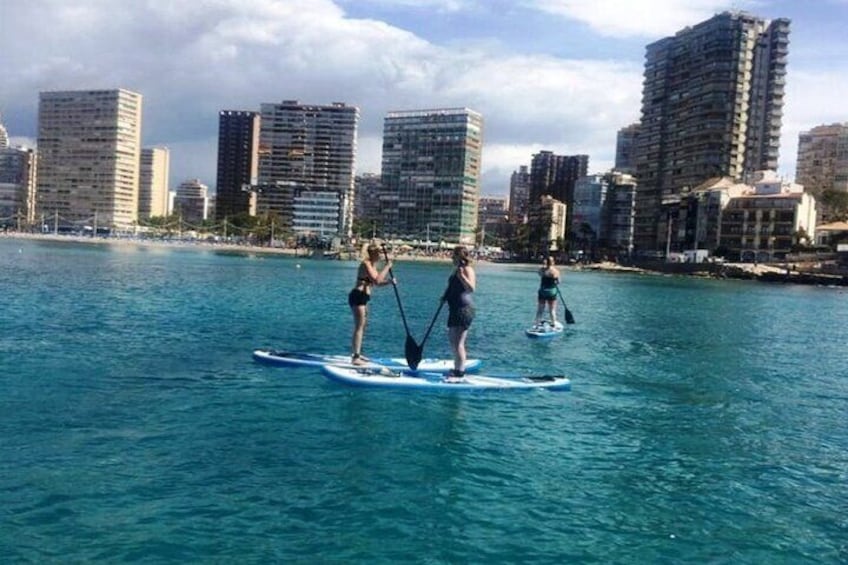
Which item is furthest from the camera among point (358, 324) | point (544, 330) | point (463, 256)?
point (544, 330)

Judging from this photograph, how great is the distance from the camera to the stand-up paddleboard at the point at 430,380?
59.5 ft

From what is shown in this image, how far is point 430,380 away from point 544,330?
47.8 ft

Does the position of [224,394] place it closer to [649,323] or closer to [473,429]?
[473,429]

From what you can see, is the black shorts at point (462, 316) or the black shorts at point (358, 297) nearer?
the black shorts at point (462, 316)

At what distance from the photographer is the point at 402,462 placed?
12.3 meters

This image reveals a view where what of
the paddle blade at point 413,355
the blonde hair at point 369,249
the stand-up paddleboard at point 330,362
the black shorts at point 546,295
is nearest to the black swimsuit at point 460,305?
the paddle blade at point 413,355

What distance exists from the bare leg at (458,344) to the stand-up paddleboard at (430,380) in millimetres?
321

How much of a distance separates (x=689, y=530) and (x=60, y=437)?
999 centimetres

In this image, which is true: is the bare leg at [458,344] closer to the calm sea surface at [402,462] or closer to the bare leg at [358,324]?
the calm sea surface at [402,462]

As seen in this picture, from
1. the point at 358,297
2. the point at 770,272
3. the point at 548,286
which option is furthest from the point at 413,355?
the point at 770,272

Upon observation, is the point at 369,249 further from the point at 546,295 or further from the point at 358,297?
the point at 546,295

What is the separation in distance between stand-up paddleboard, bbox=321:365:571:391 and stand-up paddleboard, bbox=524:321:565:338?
39.5 ft

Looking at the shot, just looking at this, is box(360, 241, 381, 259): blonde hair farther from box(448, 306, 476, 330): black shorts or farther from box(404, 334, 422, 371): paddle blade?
box(404, 334, 422, 371): paddle blade

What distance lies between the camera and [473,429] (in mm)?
14734
